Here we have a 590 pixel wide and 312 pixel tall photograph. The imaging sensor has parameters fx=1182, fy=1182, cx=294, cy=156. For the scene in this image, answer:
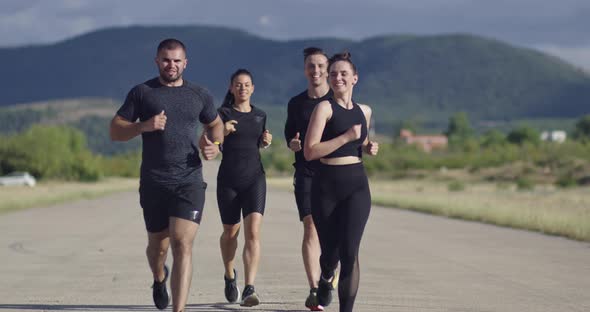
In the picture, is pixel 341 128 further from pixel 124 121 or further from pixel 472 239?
pixel 472 239

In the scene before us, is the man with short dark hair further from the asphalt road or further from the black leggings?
the asphalt road

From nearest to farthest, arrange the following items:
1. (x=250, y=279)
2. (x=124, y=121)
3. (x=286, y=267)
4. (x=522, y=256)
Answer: (x=124, y=121), (x=250, y=279), (x=286, y=267), (x=522, y=256)

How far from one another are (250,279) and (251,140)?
49.7 inches

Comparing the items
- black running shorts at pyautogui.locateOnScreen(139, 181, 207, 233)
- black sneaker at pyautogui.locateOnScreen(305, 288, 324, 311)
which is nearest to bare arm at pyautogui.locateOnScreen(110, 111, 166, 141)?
black running shorts at pyautogui.locateOnScreen(139, 181, 207, 233)

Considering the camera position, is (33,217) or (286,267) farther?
(33,217)

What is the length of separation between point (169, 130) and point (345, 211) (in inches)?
56.6

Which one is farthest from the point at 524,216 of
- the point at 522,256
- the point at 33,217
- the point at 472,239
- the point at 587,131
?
the point at 587,131

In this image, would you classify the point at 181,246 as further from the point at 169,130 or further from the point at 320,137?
the point at 320,137

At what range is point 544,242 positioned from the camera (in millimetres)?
20797

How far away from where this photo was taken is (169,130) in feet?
28.3

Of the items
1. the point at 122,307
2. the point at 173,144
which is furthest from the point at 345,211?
the point at 122,307

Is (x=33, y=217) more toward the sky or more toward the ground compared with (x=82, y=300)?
more toward the ground

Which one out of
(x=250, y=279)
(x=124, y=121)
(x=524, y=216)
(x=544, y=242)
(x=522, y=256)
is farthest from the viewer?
(x=524, y=216)

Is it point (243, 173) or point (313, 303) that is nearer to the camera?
point (313, 303)
